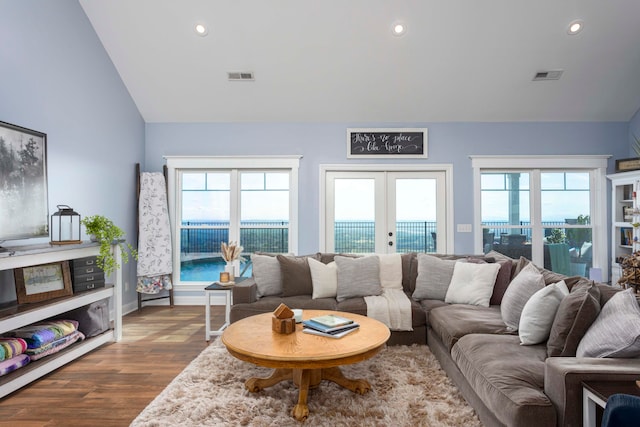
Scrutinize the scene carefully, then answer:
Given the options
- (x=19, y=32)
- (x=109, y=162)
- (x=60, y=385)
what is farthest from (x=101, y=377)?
(x=19, y=32)

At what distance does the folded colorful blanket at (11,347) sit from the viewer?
260cm

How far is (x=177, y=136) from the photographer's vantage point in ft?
17.3

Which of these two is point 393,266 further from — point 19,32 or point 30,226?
point 19,32

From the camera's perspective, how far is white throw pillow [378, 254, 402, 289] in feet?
13.0

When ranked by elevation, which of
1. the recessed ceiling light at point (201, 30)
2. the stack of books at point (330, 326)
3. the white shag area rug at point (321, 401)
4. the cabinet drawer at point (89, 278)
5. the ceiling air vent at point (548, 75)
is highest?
the recessed ceiling light at point (201, 30)

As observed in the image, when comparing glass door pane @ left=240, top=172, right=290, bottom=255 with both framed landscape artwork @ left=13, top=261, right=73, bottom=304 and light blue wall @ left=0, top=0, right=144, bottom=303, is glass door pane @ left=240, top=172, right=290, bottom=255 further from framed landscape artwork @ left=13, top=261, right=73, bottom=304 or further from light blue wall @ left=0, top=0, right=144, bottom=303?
framed landscape artwork @ left=13, top=261, right=73, bottom=304

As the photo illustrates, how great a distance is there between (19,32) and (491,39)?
14.8 feet

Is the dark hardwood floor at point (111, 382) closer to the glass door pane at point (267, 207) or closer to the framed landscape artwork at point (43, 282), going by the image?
the framed landscape artwork at point (43, 282)

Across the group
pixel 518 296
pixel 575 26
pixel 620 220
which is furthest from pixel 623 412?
pixel 620 220

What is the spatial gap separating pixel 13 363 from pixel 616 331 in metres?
3.68

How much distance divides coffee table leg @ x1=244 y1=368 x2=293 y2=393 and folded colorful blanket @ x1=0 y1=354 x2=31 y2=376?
1.64 m

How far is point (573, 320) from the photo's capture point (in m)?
2.04

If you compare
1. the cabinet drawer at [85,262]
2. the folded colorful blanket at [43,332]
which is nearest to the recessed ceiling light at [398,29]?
the cabinet drawer at [85,262]

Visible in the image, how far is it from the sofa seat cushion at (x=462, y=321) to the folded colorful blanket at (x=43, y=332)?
120 inches
